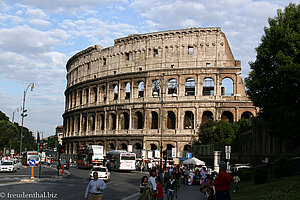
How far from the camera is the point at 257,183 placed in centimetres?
2016

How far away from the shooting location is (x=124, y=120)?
6153cm

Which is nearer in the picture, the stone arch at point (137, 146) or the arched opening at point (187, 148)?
the arched opening at point (187, 148)

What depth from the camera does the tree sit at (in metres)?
22.2

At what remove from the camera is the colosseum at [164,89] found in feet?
177

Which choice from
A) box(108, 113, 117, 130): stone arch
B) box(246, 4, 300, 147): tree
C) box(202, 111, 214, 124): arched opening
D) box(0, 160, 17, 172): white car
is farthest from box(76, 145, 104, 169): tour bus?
box(246, 4, 300, 147): tree

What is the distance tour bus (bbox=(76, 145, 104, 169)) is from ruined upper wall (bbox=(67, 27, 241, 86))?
17347 millimetres

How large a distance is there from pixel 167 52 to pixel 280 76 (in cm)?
3448

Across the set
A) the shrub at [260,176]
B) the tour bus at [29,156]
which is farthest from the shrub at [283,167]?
the tour bus at [29,156]

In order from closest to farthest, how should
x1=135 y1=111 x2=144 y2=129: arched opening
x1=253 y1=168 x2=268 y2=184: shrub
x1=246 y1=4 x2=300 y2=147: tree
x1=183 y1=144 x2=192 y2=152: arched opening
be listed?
1. x1=253 y1=168 x2=268 y2=184: shrub
2. x1=246 y1=4 x2=300 y2=147: tree
3. x1=183 y1=144 x2=192 y2=152: arched opening
4. x1=135 y1=111 x2=144 y2=129: arched opening

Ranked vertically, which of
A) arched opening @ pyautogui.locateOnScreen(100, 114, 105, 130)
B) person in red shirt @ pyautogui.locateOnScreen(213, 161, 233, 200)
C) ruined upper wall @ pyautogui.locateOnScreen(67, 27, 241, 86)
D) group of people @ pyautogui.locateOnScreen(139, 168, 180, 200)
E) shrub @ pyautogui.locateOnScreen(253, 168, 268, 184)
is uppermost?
ruined upper wall @ pyautogui.locateOnScreen(67, 27, 241, 86)

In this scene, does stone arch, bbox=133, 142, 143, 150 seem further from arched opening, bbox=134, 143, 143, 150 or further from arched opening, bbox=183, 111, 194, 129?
arched opening, bbox=183, 111, 194, 129

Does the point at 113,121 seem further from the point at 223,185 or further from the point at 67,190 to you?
the point at 223,185

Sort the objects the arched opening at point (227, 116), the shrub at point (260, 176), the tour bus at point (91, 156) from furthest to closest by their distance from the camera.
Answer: the arched opening at point (227, 116) < the tour bus at point (91, 156) < the shrub at point (260, 176)

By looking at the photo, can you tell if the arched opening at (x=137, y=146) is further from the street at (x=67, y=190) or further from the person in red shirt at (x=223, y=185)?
the person in red shirt at (x=223, y=185)
